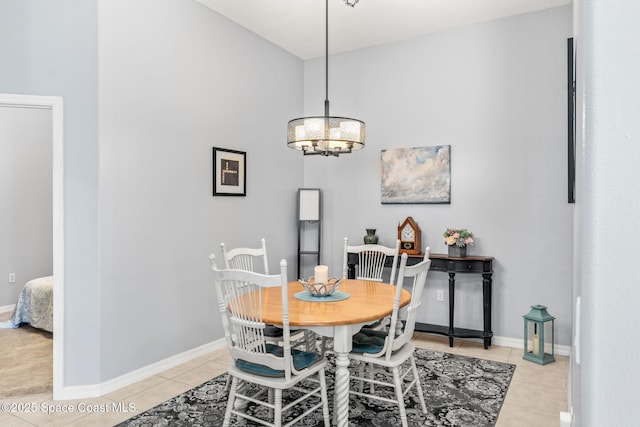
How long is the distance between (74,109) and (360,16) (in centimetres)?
257

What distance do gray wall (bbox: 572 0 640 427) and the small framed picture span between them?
140 inches

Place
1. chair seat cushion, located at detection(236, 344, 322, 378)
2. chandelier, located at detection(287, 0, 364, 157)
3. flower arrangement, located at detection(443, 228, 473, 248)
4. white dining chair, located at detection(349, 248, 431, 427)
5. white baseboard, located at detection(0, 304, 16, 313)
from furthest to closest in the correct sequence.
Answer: white baseboard, located at detection(0, 304, 16, 313) < flower arrangement, located at detection(443, 228, 473, 248) < chandelier, located at detection(287, 0, 364, 157) < white dining chair, located at detection(349, 248, 431, 427) < chair seat cushion, located at detection(236, 344, 322, 378)

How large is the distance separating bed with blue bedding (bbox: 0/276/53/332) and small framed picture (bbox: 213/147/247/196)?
7.17 feet

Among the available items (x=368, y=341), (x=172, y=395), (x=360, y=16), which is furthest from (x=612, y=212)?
(x=360, y=16)

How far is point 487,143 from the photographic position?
158 inches

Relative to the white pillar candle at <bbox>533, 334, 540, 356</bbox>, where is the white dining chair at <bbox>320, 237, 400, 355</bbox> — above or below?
above

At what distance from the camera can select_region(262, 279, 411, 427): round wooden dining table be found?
2.16 meters

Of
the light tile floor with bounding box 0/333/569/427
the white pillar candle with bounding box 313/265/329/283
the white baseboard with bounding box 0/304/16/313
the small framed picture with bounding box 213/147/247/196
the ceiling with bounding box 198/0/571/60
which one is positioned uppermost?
the ceiling with bounding box 198/0/571/60

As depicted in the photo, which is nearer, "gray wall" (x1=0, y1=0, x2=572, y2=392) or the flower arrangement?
"gray wall" (x1=0, y1=0, x2=572, y2=392)

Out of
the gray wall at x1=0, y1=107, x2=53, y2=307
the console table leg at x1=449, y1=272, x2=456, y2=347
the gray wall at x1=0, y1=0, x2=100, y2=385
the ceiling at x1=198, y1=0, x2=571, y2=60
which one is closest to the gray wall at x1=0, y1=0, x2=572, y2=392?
the gray wall at x1=0, y1=0, x2=100, y2=385

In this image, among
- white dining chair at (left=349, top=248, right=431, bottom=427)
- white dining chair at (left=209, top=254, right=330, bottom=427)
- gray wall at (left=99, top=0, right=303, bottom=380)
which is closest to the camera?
white dining chair at (left=209, top=254, right=330, bottom=427)

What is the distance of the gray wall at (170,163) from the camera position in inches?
119

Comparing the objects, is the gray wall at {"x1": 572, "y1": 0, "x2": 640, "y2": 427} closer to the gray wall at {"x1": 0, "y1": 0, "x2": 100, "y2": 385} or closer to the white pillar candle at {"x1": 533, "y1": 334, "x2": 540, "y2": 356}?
the gray wall at {"x1": 0, "y1": 0, "x2": 100, "y2": 385}

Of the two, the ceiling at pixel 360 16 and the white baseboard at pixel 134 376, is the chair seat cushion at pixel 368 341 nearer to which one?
the white baseboard at pixel 134 376
